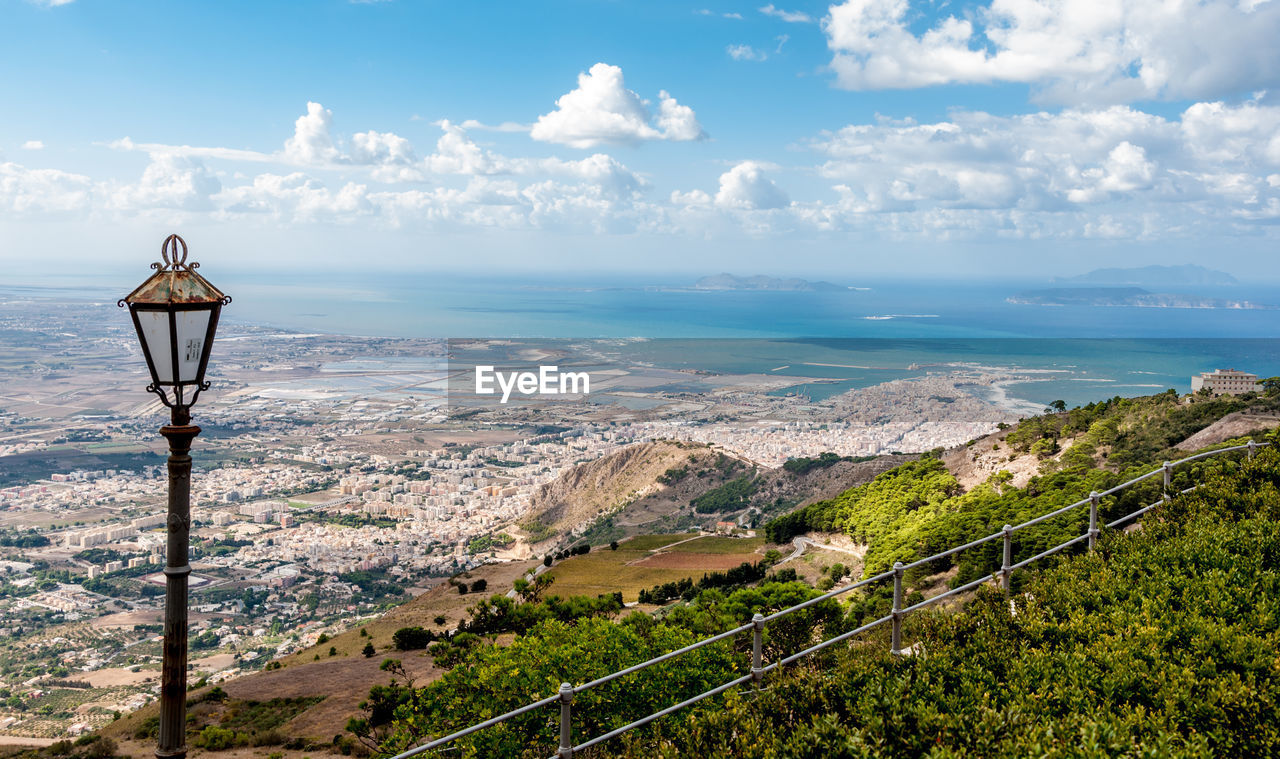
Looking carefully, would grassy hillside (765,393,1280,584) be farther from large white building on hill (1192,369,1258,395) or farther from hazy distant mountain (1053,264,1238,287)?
hazy distant mountain (1053,264,1238,287)

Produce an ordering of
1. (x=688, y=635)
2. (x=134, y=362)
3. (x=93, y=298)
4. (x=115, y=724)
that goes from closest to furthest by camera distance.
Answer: (x=688, y=635) → (x=115, y=724) → (x=134, y=362) → (x=93, y=298)

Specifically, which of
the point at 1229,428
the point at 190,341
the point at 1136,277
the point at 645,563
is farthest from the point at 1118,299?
the point at 190,341

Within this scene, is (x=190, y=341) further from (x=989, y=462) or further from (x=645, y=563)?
(x=989, y=462)

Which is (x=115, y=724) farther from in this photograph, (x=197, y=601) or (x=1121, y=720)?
(x=1121, y=720)

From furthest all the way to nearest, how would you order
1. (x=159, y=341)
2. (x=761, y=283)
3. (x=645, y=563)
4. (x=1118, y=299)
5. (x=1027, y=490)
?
(x=761, y=283) → (x=1118, y=299) → (x=645, y=563) → (x=1027, y=490) → (x=159, y=341)

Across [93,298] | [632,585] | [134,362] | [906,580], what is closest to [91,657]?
[632,585]
